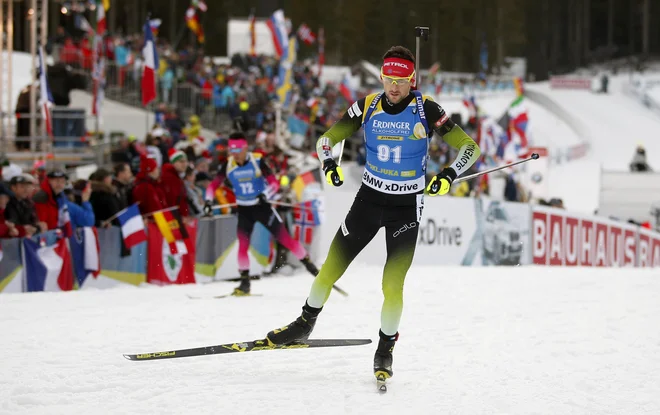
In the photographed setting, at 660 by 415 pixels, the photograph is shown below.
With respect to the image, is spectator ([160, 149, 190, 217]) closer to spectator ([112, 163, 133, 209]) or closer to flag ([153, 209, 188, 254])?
flag ([153, 209, 188, 254])

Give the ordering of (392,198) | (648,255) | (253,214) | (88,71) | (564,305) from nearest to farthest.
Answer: (392,198) < (564,305) < (253,214) < (648,255) < (88,71)

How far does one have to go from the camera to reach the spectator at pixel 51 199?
11047 mm

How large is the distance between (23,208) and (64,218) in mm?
489

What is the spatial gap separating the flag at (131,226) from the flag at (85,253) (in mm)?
445

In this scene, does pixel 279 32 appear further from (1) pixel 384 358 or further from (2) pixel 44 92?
(1) pixel 384 358

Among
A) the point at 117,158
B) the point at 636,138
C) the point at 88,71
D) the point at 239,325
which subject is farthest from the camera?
the point at 636,138

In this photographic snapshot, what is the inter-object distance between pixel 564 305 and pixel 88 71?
1809 centimetres

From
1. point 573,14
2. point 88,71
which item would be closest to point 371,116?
point 88,71

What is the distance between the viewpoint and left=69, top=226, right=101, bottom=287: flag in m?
11.3

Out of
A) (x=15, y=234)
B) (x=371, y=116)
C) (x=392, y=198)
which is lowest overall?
(x=15, y=234)

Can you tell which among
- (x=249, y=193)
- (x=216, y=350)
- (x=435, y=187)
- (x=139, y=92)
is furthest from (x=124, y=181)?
(x=139, y=92)

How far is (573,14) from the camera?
79.2 m

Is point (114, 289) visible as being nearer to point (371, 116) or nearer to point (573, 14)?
point (371, 116)

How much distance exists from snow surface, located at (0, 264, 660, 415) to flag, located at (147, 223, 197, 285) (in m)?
0.76
